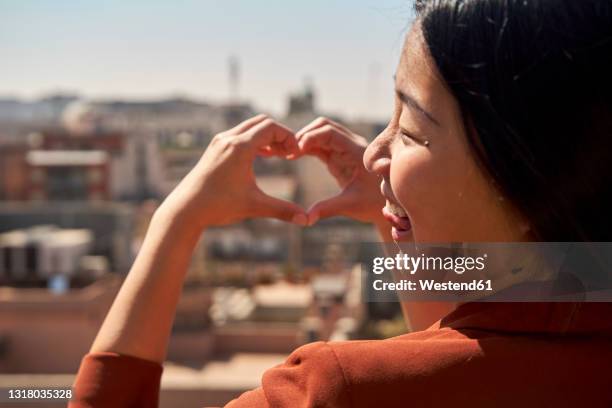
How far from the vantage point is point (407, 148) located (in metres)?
0.72

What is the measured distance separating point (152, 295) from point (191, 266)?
46.7 feet

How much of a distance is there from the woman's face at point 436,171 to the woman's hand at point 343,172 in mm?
348

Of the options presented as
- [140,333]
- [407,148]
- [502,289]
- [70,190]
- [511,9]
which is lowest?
[70,190]

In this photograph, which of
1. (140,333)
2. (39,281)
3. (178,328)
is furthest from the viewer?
(39,281)

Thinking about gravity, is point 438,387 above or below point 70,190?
above

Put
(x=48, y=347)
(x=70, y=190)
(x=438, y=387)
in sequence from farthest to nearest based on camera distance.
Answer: (x=70, y=190), (x=48, y=347), (x=438, y=387)

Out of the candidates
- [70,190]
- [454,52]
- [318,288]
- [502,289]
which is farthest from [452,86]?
[70,190]

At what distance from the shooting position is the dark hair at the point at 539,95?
2.05 ft

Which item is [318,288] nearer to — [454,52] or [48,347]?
[48,347]

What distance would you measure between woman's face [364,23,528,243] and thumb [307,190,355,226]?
1.13 feet

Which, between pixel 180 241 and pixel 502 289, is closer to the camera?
pixel 502 289

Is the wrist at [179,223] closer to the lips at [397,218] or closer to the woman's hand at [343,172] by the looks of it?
the woman's hand at [343,172]

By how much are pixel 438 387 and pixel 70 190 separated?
24028 millimetres

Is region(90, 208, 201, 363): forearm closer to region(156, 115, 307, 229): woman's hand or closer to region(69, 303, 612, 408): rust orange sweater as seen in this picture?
region(156, 115, 307, 229): woman's hand
